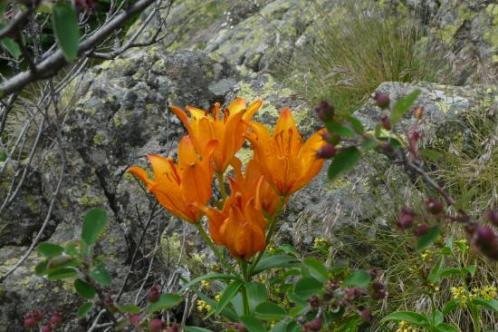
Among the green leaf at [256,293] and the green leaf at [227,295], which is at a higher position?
the green leaf at [227,295]

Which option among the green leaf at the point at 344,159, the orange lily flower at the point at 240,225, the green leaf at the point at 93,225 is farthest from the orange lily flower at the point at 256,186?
the green leaf at the point at 344,159

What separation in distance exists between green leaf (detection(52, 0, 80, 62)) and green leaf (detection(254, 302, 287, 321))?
667mm

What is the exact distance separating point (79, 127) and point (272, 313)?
2.32 m

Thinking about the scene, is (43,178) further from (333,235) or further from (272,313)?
(272,313)

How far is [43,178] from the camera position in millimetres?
3594

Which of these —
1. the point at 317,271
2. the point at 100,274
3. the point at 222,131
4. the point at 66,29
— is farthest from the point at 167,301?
the point at 66,29

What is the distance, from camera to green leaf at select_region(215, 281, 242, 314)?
1486 mm

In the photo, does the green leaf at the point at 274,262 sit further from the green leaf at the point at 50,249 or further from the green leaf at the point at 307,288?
the green leaf at the point at 50,249

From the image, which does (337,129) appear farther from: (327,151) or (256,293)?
Answer: (256,293)

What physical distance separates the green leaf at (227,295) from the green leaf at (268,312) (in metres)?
0.09

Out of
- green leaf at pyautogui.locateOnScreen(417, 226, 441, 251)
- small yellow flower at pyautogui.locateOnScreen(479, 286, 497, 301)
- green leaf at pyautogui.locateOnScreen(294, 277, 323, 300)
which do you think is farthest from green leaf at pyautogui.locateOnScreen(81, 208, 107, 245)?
small yellow flower at pyautogui.locateOnScreen(479, 286, 497, 301)

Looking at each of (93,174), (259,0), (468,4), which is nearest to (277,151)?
(93,174)

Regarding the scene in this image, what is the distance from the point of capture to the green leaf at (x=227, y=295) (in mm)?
1486

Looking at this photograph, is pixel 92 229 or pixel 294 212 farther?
pixel 294 212
